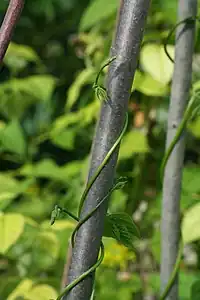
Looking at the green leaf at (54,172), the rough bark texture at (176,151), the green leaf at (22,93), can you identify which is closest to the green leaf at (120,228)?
the rough bark texture at (176,151)

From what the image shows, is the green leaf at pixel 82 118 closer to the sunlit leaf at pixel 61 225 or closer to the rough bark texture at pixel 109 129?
the sunlit leaf at pixel 61 225

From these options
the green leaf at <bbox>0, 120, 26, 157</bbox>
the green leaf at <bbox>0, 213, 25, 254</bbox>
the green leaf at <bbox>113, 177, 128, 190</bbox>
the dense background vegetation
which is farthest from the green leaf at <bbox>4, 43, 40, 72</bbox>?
the green leaf at <bbox>113, 177, 128, 190</bbox>

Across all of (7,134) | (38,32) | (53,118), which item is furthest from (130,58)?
(38,32)

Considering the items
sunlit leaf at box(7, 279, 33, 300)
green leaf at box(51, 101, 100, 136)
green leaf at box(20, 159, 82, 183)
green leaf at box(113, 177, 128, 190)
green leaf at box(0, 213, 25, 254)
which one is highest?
green leaf at box(51, 101, 100, 136)

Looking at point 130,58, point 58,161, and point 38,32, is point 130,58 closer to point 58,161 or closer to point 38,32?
point 58,161

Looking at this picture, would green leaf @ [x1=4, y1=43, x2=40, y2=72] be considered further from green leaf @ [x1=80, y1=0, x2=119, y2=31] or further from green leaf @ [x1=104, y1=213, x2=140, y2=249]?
green leaf @ [x1=104, y1=213, x2=140, y2=249]

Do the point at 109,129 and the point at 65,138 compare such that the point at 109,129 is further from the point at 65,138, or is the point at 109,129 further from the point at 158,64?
the point at 65,138
